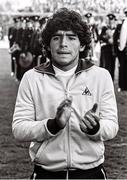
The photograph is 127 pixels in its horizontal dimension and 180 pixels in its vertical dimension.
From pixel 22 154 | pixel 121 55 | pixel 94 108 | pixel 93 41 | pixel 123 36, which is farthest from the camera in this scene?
pixel 93 41

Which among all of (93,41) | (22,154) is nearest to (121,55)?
(93,41)

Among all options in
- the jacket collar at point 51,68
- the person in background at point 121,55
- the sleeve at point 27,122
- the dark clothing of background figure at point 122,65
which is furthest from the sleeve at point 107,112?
the dark clothing of background figure at point 122,65

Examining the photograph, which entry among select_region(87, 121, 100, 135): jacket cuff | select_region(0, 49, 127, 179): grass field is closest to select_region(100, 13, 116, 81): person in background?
select_region(0, 49, 127, 179): grass field

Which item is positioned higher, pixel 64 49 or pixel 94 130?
pixel 64 49

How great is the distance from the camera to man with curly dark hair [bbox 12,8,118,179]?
249 cm

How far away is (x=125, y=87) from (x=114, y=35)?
129 cm

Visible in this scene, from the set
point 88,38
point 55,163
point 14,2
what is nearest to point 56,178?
point 55,163

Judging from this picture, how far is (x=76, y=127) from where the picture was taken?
2498 millimetres

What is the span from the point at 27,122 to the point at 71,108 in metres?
0.20

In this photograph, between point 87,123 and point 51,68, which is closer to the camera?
point 87,123

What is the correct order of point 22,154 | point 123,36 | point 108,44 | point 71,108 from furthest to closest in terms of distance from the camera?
1. point 108,44
2. point 123,36
3. point 22,154
4. point 71,108

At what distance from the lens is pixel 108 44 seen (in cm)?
1503

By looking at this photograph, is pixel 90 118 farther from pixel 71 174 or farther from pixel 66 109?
pixel 71 174

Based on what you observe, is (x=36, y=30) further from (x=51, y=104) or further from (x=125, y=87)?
(x=51, y=104)
